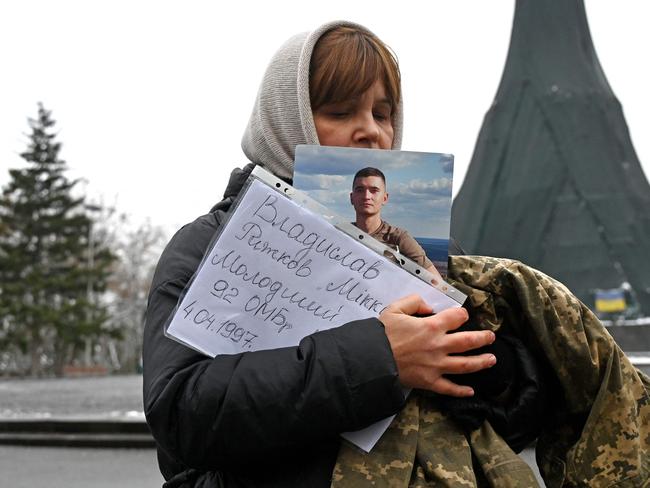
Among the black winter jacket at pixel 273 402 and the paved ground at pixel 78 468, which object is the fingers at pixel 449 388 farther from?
the paved ground at pixel 78 468

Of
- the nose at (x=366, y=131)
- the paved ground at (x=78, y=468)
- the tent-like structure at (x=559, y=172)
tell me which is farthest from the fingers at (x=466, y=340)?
the tent-like structure at (x=559, y=172)

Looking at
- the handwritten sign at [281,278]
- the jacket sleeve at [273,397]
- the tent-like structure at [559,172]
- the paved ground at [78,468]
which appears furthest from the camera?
the tent-like structure at [559,172]

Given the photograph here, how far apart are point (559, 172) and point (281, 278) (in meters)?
17.4

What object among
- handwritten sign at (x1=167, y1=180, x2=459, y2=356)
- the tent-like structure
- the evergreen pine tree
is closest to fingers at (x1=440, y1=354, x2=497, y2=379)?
handwritten sign at (x1=167, y1=180, x2=459, y2=356)

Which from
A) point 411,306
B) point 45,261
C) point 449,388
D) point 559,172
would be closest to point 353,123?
point 411,306

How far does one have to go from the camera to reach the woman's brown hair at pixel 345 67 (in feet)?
4.45

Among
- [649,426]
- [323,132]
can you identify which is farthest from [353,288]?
[649,426]

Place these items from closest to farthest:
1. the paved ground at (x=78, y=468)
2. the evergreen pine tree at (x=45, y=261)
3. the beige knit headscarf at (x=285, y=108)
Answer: the beige knit headscarf at (x=285, y=108) → the paved ground at (x=78, y=468) → the evergreen pine tree at (x=45, y=261)

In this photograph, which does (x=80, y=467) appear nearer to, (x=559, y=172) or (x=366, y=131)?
(x=366, y=131)

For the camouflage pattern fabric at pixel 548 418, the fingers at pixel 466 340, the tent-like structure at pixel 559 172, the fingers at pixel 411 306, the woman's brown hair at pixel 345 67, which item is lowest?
the tent-like structure at pixel 559 172

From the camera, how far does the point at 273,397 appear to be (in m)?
1.11

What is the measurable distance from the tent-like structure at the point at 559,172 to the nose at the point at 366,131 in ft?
53.3

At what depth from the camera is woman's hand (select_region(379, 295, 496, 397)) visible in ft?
3.77

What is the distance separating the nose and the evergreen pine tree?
1357 inches
